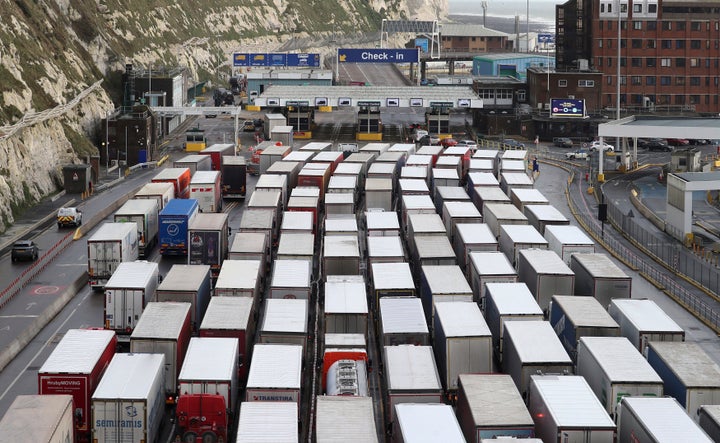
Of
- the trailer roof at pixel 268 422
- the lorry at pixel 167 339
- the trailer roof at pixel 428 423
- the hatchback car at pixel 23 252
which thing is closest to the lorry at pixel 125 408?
the lorry at pixel 167 339

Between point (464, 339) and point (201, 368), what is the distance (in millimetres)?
10239

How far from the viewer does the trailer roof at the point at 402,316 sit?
43.8 m

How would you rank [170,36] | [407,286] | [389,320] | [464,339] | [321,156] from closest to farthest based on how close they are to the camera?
[464,339] → [389,320] → [407,286] → [321,156] → [170,36]

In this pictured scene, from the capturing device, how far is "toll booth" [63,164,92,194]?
87938mm

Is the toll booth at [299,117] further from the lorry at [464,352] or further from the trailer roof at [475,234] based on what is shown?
the lorry at [464,352]

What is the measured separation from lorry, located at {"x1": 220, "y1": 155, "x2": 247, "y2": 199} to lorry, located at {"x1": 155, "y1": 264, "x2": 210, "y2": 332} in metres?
32.0

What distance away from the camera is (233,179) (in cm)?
8419

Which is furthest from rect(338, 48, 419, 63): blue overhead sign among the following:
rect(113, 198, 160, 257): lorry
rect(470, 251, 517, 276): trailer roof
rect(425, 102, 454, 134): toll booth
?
rect(470, 251, 517, 276): trailer roof

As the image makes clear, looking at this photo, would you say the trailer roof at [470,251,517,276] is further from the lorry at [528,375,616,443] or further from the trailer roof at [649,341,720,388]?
the lorry at [528,375,616,443]

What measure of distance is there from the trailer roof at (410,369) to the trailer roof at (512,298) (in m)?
6.09

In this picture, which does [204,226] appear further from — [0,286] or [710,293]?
[710,293]

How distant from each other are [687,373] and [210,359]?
17.4 m

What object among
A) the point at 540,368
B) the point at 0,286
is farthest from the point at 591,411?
the point at 0,286

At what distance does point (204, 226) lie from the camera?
6125cm
